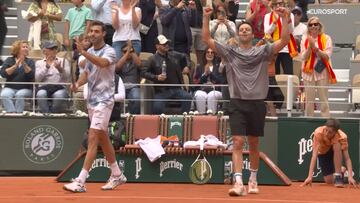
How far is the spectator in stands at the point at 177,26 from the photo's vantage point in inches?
679

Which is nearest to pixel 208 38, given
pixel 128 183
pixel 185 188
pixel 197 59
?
pixel 185 188

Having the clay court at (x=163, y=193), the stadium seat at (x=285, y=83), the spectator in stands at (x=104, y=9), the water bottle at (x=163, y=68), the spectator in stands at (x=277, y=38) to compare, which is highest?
the spectator in stands at (x=104, y=9)

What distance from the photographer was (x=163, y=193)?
38.8 feet

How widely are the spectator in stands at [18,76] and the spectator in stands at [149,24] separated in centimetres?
254

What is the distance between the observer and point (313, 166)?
45.1ft

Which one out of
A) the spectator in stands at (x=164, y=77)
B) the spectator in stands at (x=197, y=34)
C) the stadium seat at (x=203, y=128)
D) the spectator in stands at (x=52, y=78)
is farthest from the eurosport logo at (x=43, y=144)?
the spectator in stands at (x=197, y=34)

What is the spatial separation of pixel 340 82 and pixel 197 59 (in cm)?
274

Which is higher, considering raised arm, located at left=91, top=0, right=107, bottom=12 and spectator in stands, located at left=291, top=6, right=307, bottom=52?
raised arm, located at left=91, top=0, right=107, bottom=12

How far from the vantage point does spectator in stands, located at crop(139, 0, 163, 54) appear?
57.5 ft

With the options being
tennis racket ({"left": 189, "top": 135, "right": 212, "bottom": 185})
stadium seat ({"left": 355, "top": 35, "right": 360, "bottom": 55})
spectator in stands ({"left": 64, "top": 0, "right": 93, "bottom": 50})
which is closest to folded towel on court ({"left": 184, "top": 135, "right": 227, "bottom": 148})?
tennis racket ({"left": 189, "top": 135, "right": 212, "bottom": 185})

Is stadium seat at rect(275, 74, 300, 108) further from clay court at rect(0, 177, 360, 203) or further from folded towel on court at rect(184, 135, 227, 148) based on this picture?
clay court at rect(0, 177, 360, 203)

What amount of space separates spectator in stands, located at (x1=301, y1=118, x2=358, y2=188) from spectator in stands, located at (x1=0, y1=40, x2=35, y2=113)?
16.1 feet

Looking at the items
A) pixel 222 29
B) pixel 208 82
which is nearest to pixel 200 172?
pixel 208 82

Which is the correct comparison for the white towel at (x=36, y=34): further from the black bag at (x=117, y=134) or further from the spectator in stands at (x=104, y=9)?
the black bag at (x=117, y=134)
